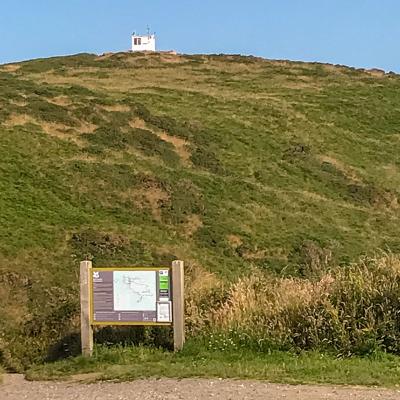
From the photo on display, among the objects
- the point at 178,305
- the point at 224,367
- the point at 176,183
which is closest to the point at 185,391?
the point at 224,367

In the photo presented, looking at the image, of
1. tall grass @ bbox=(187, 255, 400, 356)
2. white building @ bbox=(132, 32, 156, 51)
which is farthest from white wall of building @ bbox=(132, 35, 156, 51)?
tall grass @ bbox=(187, 255, 400, 356)

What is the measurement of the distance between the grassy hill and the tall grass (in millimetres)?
2173

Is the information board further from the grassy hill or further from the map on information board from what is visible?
the grassy hill

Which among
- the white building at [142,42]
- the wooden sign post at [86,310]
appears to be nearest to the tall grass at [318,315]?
the wooden sign post at [86,310]

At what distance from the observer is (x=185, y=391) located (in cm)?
736

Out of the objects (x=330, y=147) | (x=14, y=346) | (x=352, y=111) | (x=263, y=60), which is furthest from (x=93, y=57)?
(x=14, y=346)

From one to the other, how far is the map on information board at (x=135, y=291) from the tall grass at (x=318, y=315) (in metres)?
0.68

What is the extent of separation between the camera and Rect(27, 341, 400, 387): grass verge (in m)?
7.65

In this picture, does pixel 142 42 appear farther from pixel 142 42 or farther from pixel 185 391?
pixel 185 391

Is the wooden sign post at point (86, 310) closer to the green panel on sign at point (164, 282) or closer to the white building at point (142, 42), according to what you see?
the green panel on sign at point (164, 282)

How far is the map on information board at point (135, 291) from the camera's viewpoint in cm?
924

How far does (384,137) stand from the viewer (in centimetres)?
4325

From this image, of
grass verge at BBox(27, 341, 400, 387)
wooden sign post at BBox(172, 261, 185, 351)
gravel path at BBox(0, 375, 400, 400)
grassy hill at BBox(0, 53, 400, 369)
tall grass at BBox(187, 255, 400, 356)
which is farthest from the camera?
grassy hill at BBox(0, 53, 400, 369)

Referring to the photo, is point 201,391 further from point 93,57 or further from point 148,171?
point 93,57
